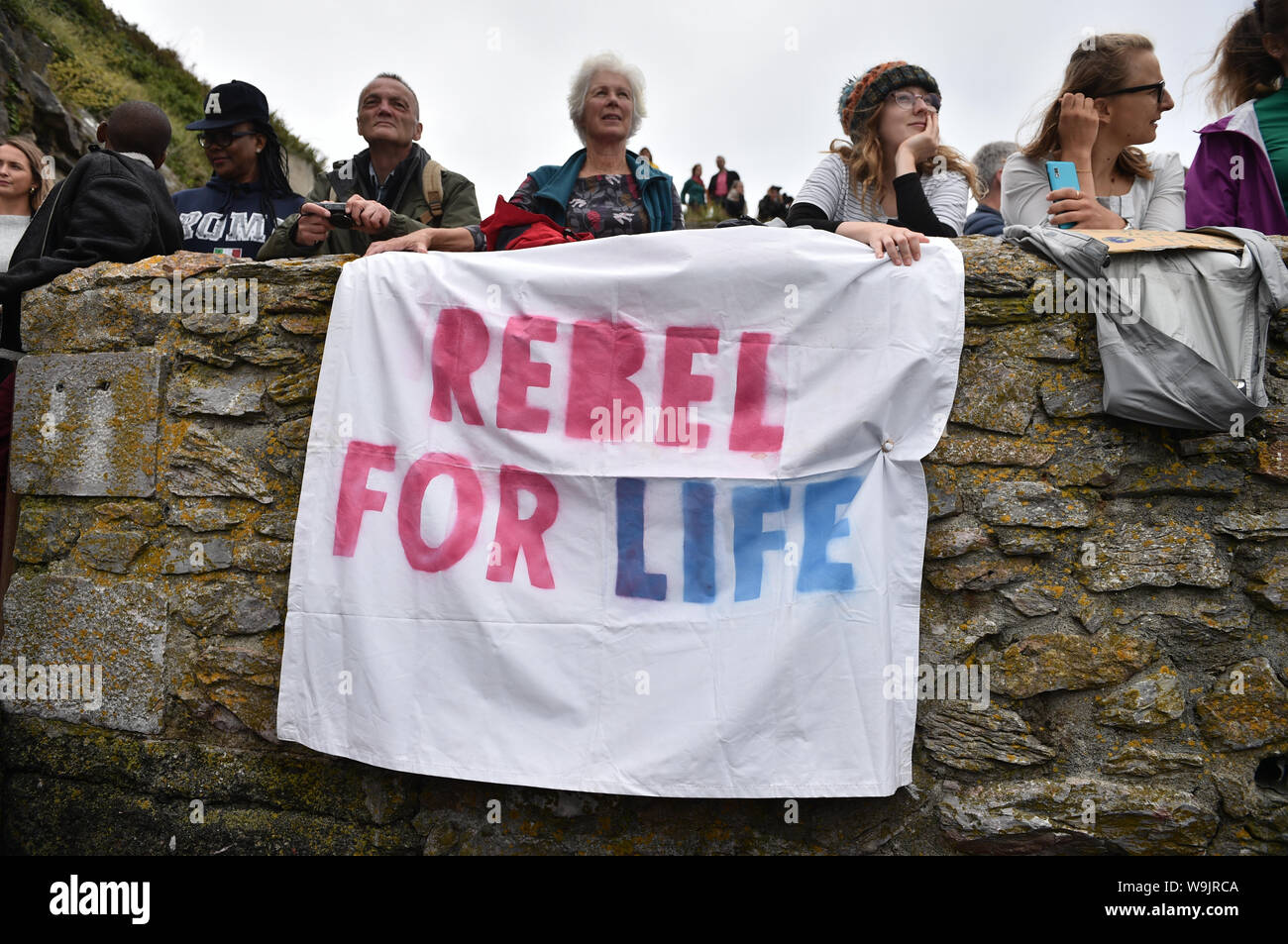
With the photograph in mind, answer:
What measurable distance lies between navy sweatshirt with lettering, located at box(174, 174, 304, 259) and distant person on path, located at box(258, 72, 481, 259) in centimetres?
33

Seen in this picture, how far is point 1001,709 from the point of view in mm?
2631

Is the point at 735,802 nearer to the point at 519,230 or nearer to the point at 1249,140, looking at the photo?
the point at 519,230

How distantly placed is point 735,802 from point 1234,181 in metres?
2.66

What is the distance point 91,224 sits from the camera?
3.34 meters

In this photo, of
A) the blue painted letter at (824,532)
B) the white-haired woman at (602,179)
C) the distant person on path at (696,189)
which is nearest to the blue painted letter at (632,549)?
the blue painted letter at (824,532)

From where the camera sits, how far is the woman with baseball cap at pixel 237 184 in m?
3.97

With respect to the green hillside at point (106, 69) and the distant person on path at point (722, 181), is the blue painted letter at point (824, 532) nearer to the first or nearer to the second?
the green hillside at point (106, 69)

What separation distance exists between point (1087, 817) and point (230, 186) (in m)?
4.10

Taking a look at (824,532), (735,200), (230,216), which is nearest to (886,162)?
(824,532)

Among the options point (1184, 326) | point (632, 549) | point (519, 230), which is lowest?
point (632, 549)

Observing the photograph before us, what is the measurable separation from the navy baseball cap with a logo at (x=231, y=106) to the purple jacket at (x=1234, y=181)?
12.3ft

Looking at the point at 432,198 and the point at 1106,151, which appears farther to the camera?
the point at 432,198
